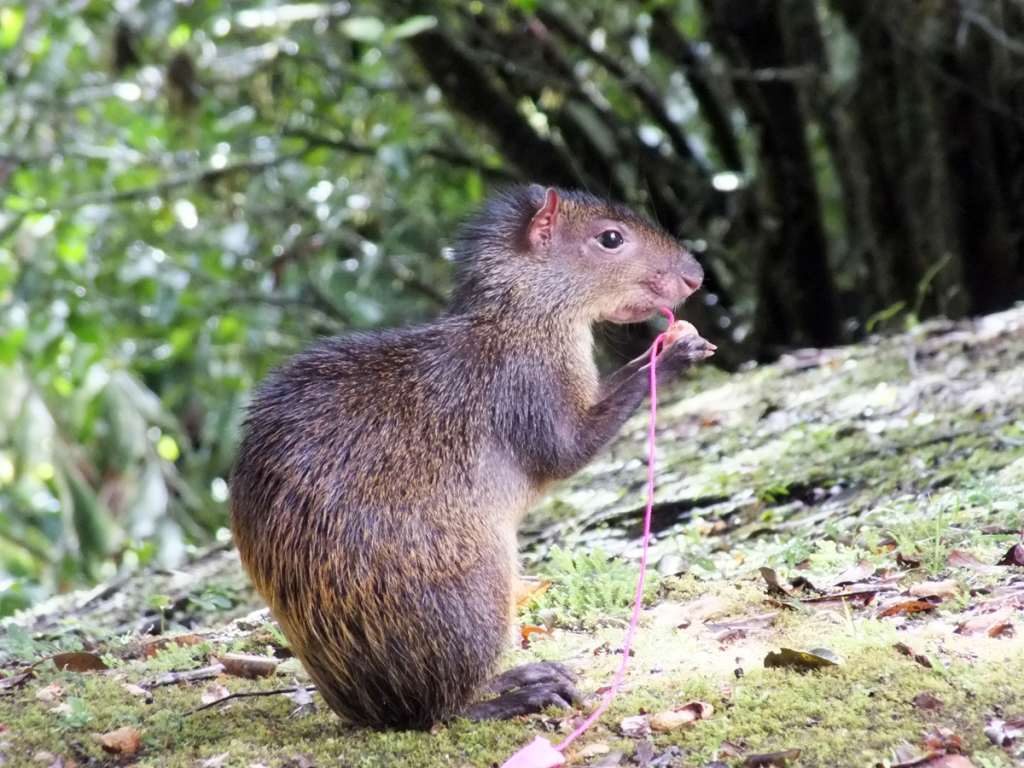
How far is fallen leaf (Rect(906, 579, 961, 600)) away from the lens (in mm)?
3133

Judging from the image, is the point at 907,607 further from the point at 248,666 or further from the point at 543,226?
the point at 248,666

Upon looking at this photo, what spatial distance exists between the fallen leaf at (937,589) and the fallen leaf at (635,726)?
0.93m

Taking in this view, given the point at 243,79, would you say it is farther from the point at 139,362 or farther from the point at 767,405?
the point at 767,405

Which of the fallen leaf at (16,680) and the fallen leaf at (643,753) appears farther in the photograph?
the fallen leaf at (16,680)

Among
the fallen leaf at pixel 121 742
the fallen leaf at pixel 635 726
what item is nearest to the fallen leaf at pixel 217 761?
the fallen leaf at pixel 121 742

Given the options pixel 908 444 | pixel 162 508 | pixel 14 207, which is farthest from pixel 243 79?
pixel 908 444

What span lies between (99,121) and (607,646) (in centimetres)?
642

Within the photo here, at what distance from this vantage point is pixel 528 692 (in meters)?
2.96

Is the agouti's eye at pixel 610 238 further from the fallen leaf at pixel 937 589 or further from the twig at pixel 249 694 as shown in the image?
the twig at pixel 249 694

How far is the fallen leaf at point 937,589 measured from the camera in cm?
313

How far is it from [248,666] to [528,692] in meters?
0.93

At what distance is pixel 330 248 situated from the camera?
7984mm

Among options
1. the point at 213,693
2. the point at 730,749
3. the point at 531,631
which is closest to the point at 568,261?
the point at 531,631

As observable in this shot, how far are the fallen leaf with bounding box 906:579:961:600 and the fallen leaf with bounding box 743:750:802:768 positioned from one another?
0.96 m
